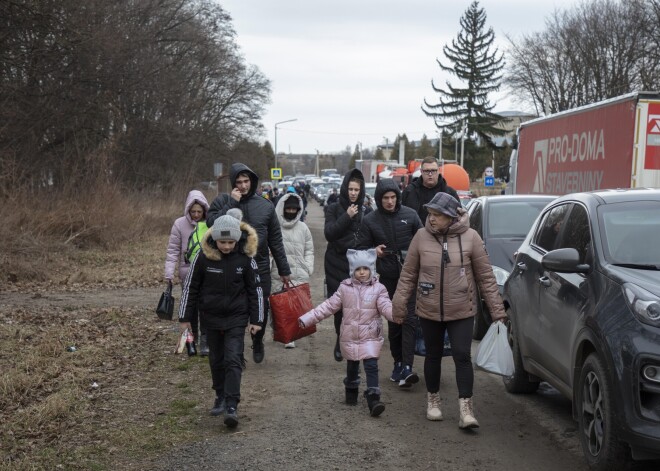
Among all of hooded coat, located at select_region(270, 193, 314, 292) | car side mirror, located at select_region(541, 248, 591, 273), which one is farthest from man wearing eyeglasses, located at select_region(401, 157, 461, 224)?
car side mirror, located at select_region(541, 248, 591, 273)

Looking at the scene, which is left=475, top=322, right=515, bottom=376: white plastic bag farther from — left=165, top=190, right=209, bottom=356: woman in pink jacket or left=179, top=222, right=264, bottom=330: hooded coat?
left=165, top=190, right=209, bottom=356: woman in pink jacket

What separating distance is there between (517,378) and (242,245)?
8.81 ft

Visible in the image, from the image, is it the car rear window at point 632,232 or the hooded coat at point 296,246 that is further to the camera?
the hooded coat at point 296,246

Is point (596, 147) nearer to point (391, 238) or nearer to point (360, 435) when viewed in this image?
point (391, 238)

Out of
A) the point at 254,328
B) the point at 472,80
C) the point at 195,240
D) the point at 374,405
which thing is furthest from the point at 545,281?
the point at 472,80

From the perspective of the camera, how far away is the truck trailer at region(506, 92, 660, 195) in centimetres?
1427

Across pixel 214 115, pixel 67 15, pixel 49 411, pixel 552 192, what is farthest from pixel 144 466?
pixel 214 115

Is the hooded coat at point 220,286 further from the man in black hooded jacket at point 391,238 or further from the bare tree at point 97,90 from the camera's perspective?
the bare tree at point 97,90

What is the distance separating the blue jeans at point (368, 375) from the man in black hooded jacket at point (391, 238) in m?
0.92

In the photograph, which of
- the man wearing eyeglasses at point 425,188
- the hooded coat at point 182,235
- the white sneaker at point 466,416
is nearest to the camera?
the white sneaker at point 466,416

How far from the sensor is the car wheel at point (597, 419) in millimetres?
4906

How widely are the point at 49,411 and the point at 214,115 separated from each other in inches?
2187

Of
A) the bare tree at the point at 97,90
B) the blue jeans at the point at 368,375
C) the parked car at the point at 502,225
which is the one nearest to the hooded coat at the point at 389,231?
the blue jeans at the point at 368,375

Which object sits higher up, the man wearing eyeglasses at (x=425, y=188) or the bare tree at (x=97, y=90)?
the bare tree at (x=97, y=90)
